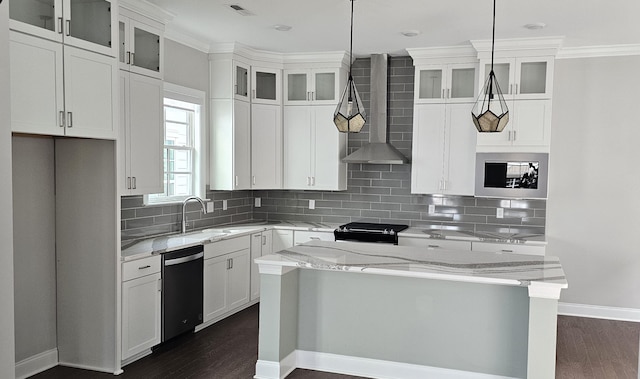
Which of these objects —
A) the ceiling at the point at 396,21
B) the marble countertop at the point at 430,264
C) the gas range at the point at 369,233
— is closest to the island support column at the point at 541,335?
the marble countertop at the point at 430,264

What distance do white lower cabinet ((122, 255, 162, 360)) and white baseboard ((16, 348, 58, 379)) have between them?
0.55 meters

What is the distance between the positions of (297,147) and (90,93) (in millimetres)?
3005

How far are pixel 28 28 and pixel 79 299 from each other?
6.37 feet

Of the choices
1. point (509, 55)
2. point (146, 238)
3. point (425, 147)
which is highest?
point (509, 55)

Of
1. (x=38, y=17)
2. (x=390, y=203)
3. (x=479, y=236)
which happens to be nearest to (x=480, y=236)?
(x=479, y=236)

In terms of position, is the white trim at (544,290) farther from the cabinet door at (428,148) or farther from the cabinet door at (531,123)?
the cabinet door at (428,148)

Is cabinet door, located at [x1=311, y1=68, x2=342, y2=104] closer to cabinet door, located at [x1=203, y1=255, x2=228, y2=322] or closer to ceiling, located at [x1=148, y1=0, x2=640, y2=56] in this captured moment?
ceiling, located at [x1=148, y1=0, x2=640, y2=56]

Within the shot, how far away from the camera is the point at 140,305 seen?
4070 mm

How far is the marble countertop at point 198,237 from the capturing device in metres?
4.18

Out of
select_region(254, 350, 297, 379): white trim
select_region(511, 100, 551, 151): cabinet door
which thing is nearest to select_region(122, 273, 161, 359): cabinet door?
select_region(254, 350, 297, 379): white trim

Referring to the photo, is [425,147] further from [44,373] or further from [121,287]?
[44,373]

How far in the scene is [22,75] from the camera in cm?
308

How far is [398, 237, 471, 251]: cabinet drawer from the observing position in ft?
17.7

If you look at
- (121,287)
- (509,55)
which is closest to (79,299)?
(121,287)
